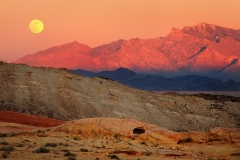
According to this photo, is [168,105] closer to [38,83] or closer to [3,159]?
[38,83]

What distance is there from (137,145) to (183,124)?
39.6 meters

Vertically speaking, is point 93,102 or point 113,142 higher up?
point 93,102

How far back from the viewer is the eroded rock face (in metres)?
56.0

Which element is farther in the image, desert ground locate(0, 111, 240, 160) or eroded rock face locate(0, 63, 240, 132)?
eroded rock face locate(0, 63, 240, 132)

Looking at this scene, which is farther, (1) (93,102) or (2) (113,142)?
(1) (93,102)

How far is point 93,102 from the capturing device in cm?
6106

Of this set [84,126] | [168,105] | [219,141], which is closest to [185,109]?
[168,105]

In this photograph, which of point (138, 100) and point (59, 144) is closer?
point (59, 144)

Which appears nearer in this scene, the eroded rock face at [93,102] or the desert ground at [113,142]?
the desert ground at [113,142]

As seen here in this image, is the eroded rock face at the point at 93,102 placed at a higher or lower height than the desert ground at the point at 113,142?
A: higher

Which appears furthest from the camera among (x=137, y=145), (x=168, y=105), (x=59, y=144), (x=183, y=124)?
(x=168, y=105)

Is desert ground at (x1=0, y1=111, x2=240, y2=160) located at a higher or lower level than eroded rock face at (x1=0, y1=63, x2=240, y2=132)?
lower

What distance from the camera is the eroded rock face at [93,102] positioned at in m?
56.0

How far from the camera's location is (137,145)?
2636 cm
